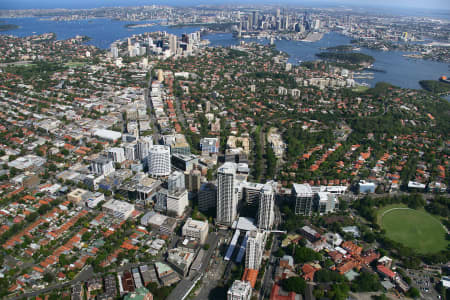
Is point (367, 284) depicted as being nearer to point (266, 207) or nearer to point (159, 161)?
point (266, 207)

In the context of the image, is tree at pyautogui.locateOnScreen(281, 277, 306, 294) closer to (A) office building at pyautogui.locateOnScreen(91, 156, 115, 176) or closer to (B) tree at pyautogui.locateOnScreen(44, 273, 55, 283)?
(B) tree at pyautogui.locateOnScreen(44, 273, 55, 283)

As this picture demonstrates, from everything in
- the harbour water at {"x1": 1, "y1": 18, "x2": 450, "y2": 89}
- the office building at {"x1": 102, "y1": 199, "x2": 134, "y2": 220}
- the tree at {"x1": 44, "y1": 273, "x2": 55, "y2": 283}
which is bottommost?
the tree at {"x1": 44, "y1": 273, "x2": 55, "y2": 283}

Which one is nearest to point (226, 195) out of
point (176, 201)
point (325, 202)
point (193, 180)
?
point (176, 201)

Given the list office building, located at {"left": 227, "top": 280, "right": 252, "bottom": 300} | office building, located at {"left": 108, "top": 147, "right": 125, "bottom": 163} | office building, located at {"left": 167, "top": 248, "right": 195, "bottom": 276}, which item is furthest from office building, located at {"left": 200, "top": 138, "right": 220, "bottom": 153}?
office building, located at {"left": 227, "top": 280, "right": 252, "bottom": 300}

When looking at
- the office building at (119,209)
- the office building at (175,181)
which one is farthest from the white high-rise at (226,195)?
the office building at (119,209)

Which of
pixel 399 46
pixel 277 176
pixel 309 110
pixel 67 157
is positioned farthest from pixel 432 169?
pixel 399 46

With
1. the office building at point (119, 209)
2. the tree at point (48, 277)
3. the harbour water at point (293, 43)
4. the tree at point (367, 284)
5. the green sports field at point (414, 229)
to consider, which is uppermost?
the harbour water at point (293, 43)

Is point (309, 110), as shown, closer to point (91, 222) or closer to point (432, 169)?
point (432, 169)

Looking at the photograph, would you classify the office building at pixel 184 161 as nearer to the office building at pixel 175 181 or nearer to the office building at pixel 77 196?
the office building at pixel 175 181
